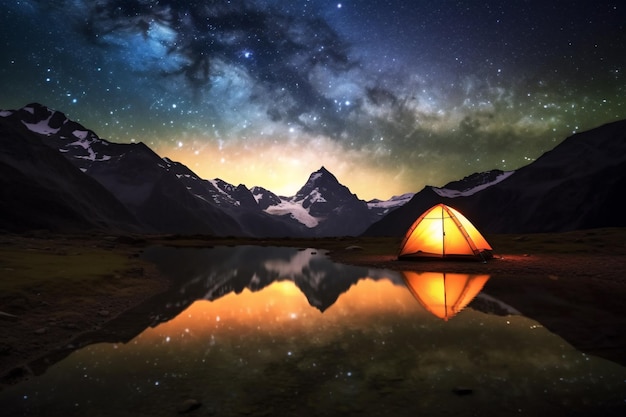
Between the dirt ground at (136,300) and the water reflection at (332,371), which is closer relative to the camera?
the water reflection at (332,371)

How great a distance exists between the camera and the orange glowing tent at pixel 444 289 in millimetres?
15236

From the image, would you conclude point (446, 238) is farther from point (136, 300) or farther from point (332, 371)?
point (332, 371)

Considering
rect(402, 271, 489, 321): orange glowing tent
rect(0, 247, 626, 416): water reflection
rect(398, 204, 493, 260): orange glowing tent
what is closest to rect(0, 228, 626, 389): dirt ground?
rect(402, 271, 489, 321): orange glowing tent

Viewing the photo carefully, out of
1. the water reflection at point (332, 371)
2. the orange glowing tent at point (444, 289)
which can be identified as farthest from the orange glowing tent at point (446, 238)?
the water reflection at point (332, 371)

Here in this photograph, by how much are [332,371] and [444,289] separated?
12.2m

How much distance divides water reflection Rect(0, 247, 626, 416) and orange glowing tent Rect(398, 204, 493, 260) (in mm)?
17300

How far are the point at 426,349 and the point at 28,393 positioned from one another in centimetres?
894

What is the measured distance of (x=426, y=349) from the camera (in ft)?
33.4

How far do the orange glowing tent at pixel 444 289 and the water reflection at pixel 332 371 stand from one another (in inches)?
27.1

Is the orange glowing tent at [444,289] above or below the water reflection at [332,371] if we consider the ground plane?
above

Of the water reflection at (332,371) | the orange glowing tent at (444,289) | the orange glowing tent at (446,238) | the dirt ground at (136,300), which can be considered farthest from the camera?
the orange glowing tent at (446,238)

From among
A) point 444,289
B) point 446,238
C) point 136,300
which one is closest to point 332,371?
point 444,289

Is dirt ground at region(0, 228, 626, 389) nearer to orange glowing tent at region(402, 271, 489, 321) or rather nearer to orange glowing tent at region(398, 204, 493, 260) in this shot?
orange glowing tent at region(402, 271, 489, 321)

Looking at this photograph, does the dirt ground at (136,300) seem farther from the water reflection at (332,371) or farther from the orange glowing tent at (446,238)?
the orange glowing tent at (446,238)
